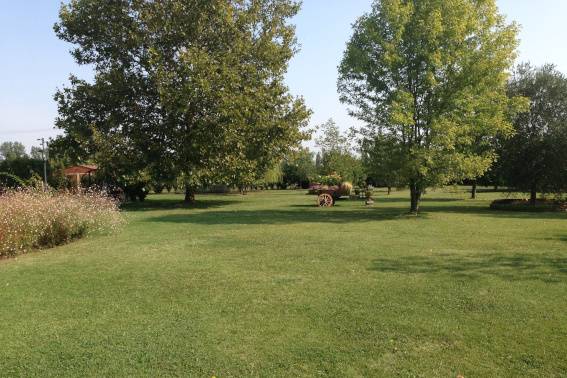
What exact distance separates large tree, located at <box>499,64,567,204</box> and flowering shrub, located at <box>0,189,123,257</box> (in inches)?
885

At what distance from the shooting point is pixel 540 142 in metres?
25.6

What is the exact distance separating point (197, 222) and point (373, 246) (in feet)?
27.2

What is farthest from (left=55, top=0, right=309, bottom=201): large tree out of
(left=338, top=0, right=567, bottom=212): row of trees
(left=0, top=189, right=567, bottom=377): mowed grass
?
(left=0, top=189, right=567, bottom=377): mowed grass

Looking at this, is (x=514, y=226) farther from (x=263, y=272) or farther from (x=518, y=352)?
(x=518, y=352)

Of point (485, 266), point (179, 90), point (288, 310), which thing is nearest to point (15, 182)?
point (179, 90)

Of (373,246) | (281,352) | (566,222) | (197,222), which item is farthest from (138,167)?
(281,352)

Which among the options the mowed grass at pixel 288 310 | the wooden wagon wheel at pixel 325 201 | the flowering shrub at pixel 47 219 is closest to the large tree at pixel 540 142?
the wooden wagon wheel at pixel 325 201

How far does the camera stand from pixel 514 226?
15.8m

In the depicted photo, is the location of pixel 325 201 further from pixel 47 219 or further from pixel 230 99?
pixel 47 219

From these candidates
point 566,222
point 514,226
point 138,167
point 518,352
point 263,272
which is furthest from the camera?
point 138,167

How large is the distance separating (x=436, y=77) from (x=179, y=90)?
13264 mm

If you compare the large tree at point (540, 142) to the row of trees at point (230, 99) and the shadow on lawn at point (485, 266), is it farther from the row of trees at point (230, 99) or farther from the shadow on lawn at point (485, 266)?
the shadow on lawn at point (485, 266)

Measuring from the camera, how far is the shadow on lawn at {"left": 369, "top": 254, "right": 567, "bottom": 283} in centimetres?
799

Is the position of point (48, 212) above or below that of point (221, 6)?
below
